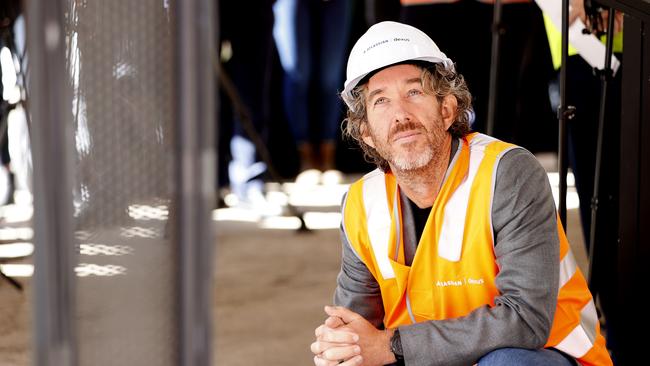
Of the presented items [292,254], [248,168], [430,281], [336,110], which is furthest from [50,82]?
[336,110]

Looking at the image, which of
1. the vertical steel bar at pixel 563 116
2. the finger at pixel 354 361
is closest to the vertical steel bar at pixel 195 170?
the finger at pixel 354 361

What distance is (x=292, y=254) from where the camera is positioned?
16.4 ft

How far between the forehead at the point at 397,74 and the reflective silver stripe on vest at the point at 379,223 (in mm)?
228

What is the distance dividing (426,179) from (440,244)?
6.1 inches

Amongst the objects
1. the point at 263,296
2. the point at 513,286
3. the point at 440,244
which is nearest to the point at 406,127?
the point at 440,244

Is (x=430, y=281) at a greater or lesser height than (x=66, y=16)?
lesser

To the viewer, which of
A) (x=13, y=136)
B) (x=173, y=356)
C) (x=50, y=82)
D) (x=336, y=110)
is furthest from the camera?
(x=336, y=110)

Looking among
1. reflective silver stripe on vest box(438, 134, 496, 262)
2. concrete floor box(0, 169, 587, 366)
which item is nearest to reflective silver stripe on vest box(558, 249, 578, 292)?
reflective silver stripe on vest box(438, 134, 496, 262)

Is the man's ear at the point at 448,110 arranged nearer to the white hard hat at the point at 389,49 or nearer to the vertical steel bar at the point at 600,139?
the white hard hat at the point at 389,49

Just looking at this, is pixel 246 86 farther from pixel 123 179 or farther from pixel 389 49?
pixel 123 179

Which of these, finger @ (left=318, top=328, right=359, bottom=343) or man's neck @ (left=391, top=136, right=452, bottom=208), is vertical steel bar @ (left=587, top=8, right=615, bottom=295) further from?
finger @ (left=318, top=328, right=359, bottom=343)

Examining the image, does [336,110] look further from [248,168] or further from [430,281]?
[430,281]

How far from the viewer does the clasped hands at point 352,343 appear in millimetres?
1983

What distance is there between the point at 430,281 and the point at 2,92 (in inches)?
137
